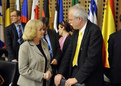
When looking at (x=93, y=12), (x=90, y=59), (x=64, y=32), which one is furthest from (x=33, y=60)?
(x=93, y=12)

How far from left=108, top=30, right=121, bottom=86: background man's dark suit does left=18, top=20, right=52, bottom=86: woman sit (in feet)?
2.81

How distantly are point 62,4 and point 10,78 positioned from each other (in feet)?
9.86

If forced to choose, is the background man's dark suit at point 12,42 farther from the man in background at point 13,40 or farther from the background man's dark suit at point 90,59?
the background man's dark suit at point 90,59

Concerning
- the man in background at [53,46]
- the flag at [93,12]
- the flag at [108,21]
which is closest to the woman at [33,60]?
the man in background at [53,46]

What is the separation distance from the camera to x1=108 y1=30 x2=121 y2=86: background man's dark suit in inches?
89.3

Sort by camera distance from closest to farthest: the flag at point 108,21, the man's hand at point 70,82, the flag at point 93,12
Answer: the man's hand at point 70,82, the flag at point 108,21, the flag at point 93,12

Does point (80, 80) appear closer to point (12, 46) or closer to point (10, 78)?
point (10, 78)

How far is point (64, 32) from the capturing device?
3.63m

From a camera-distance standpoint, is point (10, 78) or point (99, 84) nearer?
point (99, 84)

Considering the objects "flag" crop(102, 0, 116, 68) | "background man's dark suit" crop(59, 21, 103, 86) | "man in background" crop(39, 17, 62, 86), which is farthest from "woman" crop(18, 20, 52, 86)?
"flag" crop(102, 0, 116, 68)

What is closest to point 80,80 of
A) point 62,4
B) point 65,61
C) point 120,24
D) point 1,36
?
point 65,61

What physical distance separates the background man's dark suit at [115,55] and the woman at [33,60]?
86 cm

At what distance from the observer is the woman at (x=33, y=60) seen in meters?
2.00

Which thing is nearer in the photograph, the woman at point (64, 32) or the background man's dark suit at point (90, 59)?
the background man's dark suit at point (90, 59)
